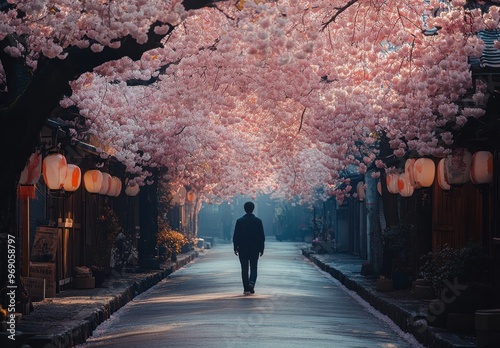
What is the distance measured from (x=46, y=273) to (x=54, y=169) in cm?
226

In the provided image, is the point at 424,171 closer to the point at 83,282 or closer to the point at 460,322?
the point at 460,322

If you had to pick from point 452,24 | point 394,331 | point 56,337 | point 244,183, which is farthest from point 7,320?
point 244,183

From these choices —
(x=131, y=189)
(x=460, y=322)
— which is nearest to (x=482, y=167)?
(x=460, y=322)

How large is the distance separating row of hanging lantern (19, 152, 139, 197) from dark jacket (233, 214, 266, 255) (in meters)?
4.33

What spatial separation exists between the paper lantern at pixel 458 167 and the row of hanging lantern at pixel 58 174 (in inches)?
307

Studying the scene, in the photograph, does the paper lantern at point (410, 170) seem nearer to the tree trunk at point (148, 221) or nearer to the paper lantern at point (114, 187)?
the paper lantern at point (114, 187)

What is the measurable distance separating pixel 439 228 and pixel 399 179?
6.25 ft

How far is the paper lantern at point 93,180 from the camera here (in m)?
26.8

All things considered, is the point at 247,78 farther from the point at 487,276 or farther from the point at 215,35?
the point at 487,276

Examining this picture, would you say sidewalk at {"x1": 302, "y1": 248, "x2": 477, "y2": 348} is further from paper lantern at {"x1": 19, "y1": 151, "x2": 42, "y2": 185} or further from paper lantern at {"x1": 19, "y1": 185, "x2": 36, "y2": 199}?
paper lantern at {"x1": 19, "y1": 185, "x2": 36, "y2": 199}

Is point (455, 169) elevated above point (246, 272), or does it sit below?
above

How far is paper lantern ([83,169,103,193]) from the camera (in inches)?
1054

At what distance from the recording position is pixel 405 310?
17906mm

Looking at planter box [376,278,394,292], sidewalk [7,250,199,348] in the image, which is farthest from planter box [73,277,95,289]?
planter box [376,278,394,292]
